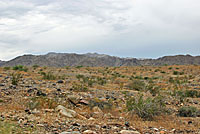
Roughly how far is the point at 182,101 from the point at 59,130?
291 inches

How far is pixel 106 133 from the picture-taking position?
191 inches

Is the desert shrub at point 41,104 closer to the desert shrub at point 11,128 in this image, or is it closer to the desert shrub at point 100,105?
the desert shrub at point 100,105

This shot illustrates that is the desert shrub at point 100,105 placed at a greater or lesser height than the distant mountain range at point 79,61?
lesser

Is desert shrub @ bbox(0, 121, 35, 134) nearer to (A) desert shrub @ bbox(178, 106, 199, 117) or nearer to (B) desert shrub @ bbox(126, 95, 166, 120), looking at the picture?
(B) desert shrub @ bbox(126, 95, 166, 120)

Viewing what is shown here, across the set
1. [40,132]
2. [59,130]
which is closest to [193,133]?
[59,130]

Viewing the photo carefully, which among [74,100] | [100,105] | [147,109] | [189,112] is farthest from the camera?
[74,100]

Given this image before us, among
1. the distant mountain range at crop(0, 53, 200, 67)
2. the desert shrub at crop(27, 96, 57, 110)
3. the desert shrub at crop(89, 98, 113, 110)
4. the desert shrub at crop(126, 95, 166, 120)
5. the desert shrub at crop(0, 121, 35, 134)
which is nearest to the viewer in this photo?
the desert shrub at crop(0, 121, 35, 134)

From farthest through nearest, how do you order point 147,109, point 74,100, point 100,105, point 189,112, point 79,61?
point 79,61, point 74,100, point 100,105, point 189,112, point 147,109

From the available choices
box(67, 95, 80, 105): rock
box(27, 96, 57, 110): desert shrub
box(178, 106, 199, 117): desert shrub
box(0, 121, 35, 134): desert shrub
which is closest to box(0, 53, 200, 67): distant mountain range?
box(178, 106, 199, 117): desert shrub

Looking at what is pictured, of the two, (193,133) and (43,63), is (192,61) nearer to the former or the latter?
(43,63)

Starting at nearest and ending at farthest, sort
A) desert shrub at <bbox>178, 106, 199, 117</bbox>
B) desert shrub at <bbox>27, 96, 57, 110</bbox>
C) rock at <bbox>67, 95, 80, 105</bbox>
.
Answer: desert shrub at <bbox>27, 96, 57, 110</bbox> < desert shrub at <bbox>178, 106, 199, 117</bbox> < rock at <bbox>67, 95, 80, 105</bbox>

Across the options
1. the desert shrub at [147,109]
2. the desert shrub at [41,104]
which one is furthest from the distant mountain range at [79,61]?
the desert shrub at [41,104]

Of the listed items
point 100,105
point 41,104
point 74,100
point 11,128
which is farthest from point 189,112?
point 11,128

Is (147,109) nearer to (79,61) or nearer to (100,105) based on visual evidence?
(100,105)
